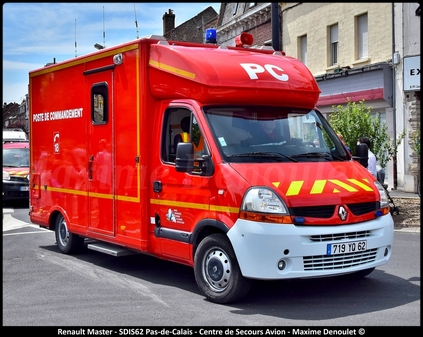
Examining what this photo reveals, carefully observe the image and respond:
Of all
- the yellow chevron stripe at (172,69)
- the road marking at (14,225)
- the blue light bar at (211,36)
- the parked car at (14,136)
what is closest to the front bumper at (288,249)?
the yellow chevron stripe at (172,69)

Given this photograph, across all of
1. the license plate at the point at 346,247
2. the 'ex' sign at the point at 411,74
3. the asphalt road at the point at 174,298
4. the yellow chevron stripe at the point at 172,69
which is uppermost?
the 'ex' sign at the point at 411,74

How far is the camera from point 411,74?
68.4 ft

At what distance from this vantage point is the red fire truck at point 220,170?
6.55 m

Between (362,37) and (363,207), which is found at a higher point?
(362,37)

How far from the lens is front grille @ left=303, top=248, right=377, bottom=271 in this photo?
6551mm

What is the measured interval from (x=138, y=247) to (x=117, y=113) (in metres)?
1.86

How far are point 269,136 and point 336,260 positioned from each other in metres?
1.63

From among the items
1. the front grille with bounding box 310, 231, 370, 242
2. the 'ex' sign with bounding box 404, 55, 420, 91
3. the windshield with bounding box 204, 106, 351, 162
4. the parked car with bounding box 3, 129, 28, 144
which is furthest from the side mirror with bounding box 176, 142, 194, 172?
the parked car with bounding box 3, 129, 28, 144

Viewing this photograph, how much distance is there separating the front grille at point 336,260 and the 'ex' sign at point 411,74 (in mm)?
15005

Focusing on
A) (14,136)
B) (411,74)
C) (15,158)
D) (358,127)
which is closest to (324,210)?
(358,127)

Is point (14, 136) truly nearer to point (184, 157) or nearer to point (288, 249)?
point (184, 157)

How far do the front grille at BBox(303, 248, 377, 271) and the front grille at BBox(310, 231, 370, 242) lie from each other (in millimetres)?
176

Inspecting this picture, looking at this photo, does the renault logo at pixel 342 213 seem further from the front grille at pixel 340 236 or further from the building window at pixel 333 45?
the building window at pixel 333 45

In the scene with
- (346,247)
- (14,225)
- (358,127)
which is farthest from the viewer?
(14,225)
